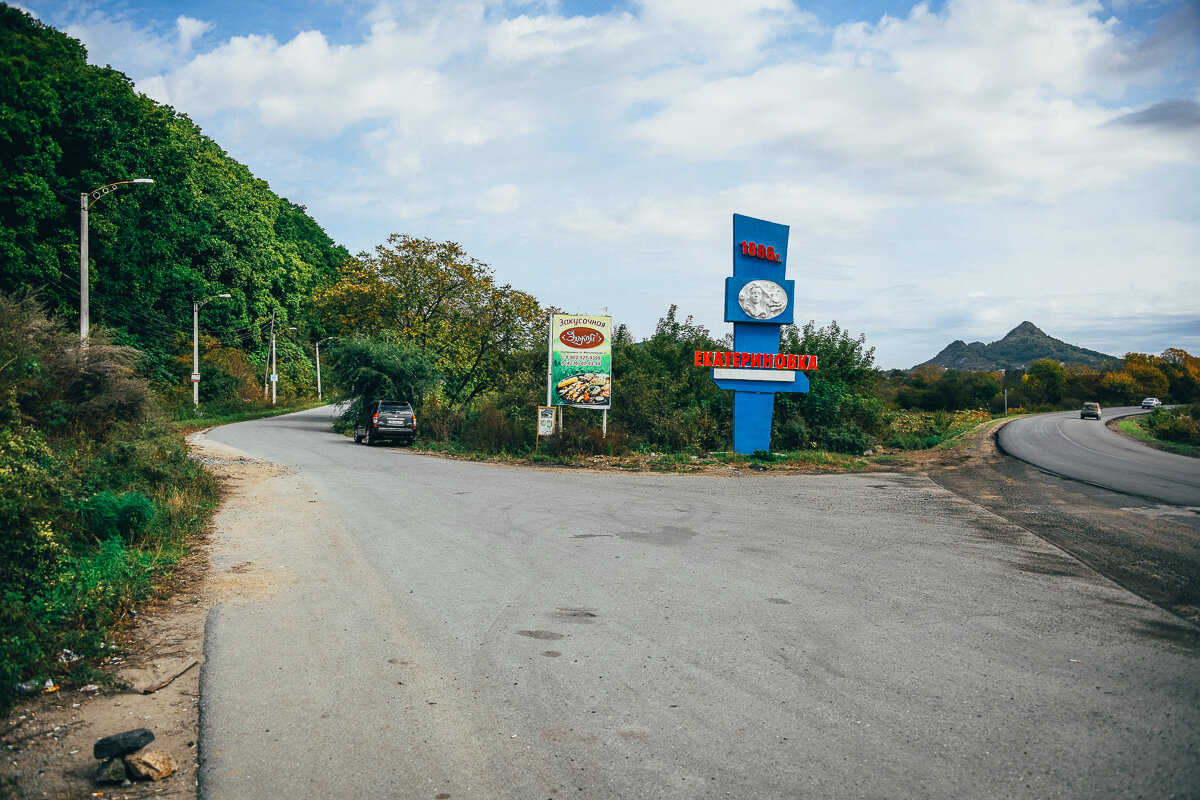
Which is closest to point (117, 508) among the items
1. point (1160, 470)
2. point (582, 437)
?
point (582, 437)

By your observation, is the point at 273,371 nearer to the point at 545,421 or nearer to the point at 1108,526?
the point at 545,421

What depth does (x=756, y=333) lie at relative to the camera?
24.5m

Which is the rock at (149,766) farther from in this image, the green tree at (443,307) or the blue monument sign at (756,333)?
the green tree at (443,307)

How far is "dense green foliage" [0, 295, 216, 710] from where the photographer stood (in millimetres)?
5402

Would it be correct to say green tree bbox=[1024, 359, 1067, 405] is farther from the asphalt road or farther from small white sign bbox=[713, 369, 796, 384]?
the asphalt road

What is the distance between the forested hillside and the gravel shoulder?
28.0 meters

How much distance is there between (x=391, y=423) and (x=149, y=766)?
26541 mm

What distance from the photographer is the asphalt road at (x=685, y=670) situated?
3.79 metres

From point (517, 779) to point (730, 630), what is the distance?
2.90m

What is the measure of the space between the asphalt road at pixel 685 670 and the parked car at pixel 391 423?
62.8 feet

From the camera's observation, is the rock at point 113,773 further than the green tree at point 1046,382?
No

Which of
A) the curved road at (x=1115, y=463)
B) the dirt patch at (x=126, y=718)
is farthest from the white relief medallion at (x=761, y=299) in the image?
the dirt patch at (x=126, y=718)

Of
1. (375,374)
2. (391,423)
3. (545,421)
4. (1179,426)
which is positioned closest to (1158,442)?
(1179,426)

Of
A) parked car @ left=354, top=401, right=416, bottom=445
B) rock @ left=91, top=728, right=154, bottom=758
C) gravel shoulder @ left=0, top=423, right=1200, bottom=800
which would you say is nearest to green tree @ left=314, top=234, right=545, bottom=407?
parked car @ left=354, top=401, right=416, bottom=445
